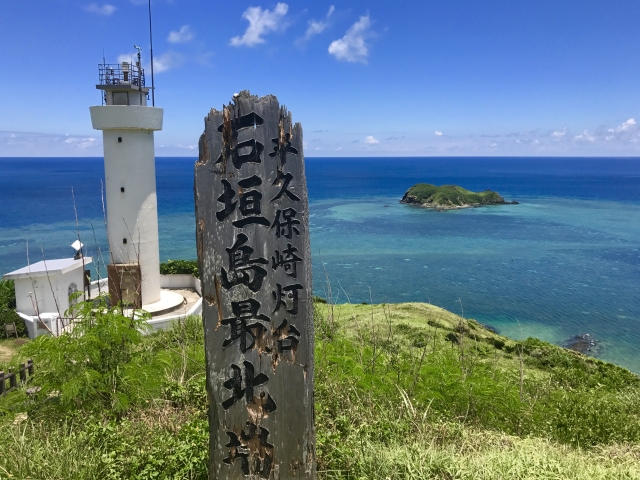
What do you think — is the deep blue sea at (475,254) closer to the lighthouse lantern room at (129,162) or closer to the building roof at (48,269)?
the lighthouse lantern room at (129,162)

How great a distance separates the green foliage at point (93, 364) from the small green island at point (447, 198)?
60.6 metres

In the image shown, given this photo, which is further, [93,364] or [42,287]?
[42,287]

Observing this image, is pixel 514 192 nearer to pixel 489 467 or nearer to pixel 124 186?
pixel 124 186

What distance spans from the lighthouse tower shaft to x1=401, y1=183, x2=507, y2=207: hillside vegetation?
177ft

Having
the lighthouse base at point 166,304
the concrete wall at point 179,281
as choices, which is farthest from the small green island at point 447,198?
the lighthouse base at point 166,304

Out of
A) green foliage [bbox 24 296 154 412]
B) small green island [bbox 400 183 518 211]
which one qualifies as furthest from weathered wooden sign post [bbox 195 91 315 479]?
small green island [bbox 400 183 518 211]

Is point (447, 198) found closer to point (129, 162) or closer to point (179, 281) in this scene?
point (179, 281)

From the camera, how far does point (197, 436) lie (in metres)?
3.55

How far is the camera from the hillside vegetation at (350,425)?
3160mm

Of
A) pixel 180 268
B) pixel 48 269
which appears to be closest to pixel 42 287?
pixel 48 269

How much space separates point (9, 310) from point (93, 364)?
1108cm

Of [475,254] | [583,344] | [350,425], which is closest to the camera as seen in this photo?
[350,425]

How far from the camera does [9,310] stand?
42.4 ft

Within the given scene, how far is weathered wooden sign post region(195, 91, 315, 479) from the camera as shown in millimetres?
2994
